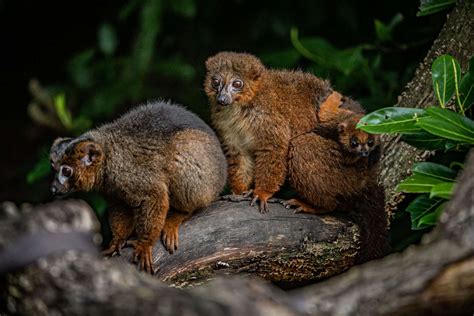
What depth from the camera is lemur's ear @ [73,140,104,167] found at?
5340 mm

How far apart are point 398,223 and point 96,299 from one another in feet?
14.3

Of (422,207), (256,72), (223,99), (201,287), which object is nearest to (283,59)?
(256,72)

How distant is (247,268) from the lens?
16.7 ft

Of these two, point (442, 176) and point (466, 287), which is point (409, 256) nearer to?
point (466, 287)

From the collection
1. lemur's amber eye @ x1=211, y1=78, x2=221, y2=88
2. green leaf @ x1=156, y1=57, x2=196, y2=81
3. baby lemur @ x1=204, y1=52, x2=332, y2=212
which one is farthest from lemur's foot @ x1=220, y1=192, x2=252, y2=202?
green leaf @ x1=156, y1=57, x2=196, y2=81

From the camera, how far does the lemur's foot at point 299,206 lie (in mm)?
5457

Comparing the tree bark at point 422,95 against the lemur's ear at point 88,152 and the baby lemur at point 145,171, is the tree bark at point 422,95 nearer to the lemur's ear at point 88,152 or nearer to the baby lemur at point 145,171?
the baby lemur at point 145,171

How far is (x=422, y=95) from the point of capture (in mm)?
5758

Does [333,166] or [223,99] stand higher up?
[223,99]

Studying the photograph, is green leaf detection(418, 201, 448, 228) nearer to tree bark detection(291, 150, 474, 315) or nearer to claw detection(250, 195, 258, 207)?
tree bark detection(291, 150, 474, 315)

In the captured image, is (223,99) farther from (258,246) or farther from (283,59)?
(283,59)

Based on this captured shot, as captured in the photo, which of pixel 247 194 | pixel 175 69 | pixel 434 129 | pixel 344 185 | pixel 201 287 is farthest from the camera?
pixel 175 69

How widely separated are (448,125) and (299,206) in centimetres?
155

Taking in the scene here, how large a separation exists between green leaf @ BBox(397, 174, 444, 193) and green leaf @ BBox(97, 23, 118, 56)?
4809mm
